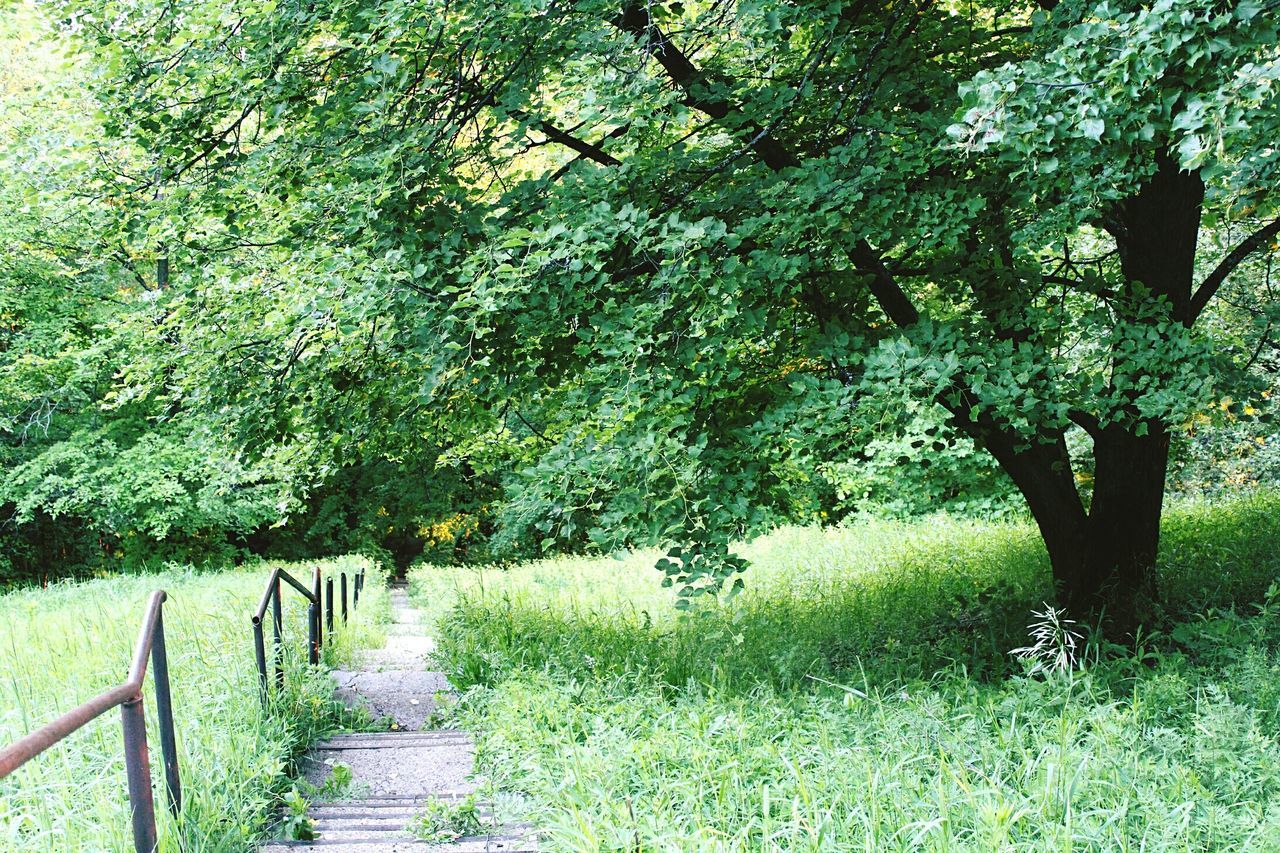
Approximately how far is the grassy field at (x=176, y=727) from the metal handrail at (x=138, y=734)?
11 cm

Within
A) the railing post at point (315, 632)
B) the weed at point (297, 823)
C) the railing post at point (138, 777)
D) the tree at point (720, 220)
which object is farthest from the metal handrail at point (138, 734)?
the railing post at point (315, 632)

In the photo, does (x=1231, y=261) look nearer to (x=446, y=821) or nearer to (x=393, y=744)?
(x=446, y=821)

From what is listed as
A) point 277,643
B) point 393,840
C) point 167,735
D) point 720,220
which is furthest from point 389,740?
point 720,220

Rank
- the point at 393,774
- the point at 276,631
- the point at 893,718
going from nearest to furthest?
the point at 893,718 → the point at 393,774 → the point at 276,631

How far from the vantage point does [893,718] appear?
12.4 ft

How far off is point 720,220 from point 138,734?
338 cm

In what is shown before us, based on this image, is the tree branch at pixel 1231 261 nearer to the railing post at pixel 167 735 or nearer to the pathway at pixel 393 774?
the pathway at pixel 393 774

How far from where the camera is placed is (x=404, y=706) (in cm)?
584

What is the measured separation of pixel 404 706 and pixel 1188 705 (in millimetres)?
4353

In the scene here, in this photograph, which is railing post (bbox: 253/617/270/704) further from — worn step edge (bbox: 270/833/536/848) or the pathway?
worn step edge (bbox: 270/833/536/848)

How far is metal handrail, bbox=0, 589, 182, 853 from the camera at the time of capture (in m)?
1.99

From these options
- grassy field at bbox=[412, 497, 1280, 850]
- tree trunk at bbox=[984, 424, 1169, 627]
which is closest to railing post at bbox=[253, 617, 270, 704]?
grassy field at bbox=[412, 497, 1280, 850]

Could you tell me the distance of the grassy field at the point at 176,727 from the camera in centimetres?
279

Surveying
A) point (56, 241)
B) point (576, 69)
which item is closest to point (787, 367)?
point (576, 69)
